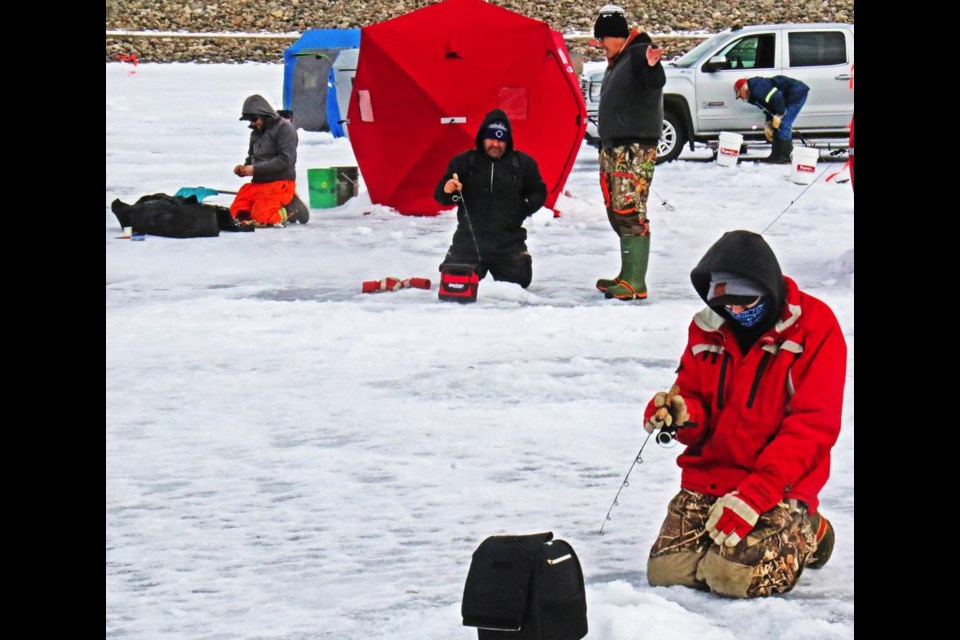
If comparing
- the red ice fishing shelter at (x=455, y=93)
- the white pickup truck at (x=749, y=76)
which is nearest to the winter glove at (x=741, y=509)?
the red ice fishing shelter at (x=455, y=93)

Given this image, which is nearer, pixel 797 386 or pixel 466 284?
pixel 797 386

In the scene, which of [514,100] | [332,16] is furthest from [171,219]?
[332,16]

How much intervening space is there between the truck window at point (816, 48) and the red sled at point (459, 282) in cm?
974

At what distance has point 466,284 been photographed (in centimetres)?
854

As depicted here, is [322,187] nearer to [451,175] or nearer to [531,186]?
[451,175]

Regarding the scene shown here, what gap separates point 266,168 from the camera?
1202cm

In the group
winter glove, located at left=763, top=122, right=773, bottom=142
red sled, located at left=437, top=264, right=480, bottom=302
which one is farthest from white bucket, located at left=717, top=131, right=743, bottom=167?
red sled, located at left=437, top=264, right=480, bottom=302

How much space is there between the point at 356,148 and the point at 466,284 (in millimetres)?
4937

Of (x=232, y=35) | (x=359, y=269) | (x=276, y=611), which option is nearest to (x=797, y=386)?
(x=276, y=611)

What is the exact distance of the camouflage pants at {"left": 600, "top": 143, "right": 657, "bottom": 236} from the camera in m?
8.25

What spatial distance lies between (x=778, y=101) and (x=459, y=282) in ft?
26.6
